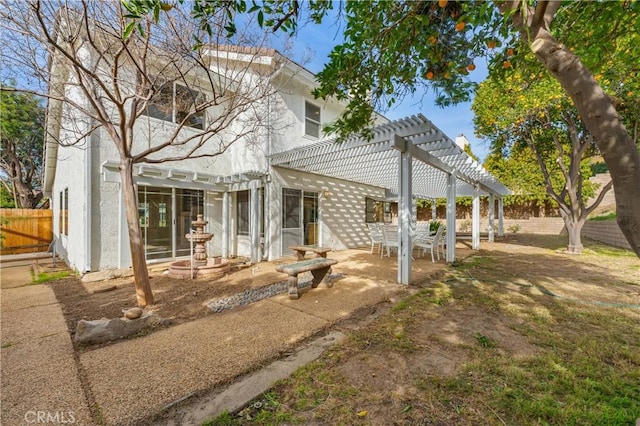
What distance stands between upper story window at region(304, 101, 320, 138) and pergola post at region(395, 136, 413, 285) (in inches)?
201

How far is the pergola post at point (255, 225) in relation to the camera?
8164mm

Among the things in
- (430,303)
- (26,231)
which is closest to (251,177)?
(430,303)

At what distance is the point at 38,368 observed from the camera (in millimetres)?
2705

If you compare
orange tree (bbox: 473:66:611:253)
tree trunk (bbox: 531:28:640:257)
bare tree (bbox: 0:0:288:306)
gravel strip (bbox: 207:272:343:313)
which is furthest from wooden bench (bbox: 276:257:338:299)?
orange tree (bbox: 473:66:611:253)

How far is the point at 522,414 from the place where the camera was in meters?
2.04

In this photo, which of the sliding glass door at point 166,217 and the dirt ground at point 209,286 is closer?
the dirt ground at point 209,286

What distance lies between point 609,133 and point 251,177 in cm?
750

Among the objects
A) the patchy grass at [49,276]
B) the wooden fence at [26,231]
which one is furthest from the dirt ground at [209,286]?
the wooden fence at [26,231]

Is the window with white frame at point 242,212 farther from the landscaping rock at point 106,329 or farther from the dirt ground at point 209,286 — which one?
Result: the landscaping rock at point 106,329

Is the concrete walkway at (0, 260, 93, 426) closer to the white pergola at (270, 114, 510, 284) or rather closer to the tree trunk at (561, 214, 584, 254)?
the white pergola at (270, 114, 510, 284)

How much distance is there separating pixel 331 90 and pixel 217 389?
11.0ft

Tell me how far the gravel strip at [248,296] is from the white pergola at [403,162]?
251cm

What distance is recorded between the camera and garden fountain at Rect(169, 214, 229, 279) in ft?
21.0

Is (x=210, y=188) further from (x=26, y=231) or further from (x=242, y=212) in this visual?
(x=26, y=231)
